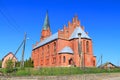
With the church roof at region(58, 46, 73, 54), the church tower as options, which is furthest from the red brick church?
the church tower

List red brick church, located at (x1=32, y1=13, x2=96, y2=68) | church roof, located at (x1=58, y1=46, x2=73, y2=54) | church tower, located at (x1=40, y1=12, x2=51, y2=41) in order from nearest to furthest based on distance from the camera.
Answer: red brick church, located at (x1=32, y1=13, x2=96, y2=68)
church roof, located at (x1=58, y1=46, x2=73, y2=54)
church tower, located at (x1=40, y1=12, x2=51, y2=41)

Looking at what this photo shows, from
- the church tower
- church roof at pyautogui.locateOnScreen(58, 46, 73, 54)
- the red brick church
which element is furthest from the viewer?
the church tower

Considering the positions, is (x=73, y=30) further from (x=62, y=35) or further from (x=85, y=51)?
(x=85, y=51)

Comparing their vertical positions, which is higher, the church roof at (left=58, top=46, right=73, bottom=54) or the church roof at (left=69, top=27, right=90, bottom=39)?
the church roof at (left=69, top=27, right=90, bottom=39)

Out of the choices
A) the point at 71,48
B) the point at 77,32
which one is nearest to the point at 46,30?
the point at 77,32

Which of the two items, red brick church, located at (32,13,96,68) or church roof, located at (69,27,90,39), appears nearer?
red brick church, located at (32,13,96,68)

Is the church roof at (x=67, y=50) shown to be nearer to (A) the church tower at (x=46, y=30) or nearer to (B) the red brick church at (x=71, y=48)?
(B) the red brick church at (x=71, y=48)

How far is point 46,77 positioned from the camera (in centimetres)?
3020

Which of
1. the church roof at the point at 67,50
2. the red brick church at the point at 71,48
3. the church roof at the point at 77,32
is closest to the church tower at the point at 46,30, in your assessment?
the red brick church at the point at 71,48

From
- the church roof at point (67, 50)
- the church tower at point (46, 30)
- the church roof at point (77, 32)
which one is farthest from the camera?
the church tower at point (46, 30)

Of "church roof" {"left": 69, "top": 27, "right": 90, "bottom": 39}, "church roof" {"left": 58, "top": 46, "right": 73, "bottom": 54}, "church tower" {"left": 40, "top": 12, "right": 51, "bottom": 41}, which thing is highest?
"church tower" {"left": 40, "top": 12, "right": 51, "bottom": 41}

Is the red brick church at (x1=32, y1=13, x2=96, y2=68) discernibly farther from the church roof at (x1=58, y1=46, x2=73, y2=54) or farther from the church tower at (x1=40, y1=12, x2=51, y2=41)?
the church tower at (x1=40, y1=12, x2=51, y2=41)

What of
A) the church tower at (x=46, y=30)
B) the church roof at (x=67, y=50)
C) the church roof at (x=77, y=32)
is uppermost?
the church tower at (x=46, y=30)

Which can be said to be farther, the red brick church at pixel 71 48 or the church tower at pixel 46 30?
the church tower at pixel 46 30
